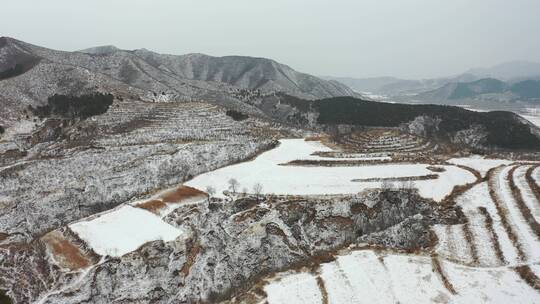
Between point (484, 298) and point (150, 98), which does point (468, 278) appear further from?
point (150, 98)

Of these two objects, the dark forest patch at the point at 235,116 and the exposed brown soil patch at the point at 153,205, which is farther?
the dark forest patch at the point at 235,116

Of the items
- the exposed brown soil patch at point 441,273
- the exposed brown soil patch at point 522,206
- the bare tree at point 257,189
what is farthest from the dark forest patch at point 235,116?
the exposed brown soil patch at point 441,273

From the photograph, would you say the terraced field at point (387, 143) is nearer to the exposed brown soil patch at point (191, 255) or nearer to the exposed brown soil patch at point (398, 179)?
the exposed brown soil patch at point (398, 179)

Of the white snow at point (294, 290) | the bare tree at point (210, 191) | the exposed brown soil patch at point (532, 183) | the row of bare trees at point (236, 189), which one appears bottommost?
the white snow at point (294, 290)

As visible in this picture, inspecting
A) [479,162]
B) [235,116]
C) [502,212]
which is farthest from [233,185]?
[235,116]

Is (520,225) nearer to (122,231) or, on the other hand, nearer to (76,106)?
(122,231)

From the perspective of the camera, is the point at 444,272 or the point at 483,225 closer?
the point at 444,272
